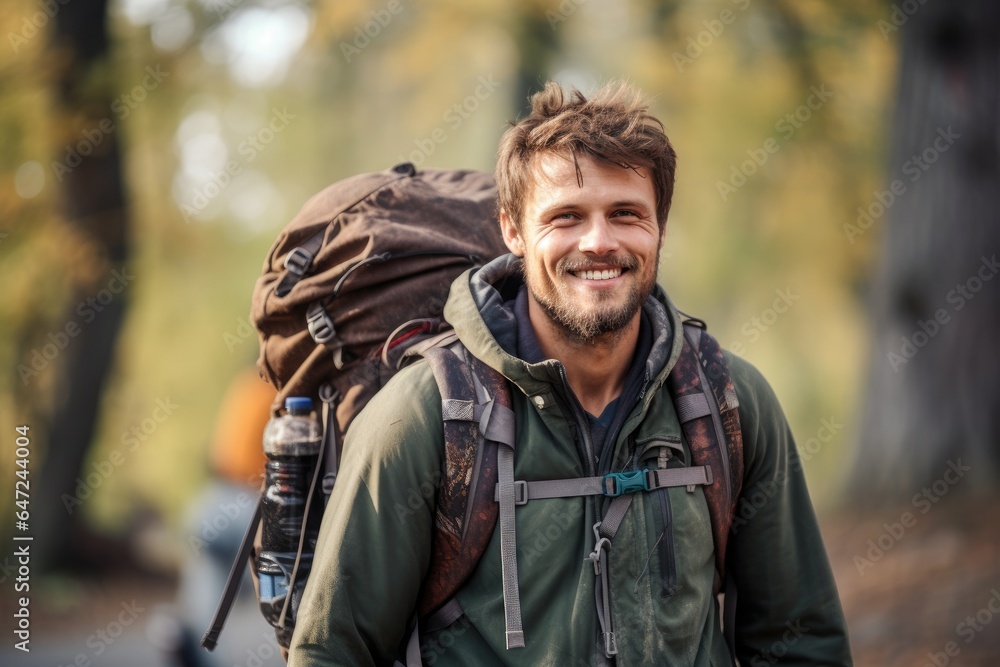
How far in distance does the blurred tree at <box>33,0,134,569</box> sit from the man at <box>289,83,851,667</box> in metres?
8.48

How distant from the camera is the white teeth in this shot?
9.18ft

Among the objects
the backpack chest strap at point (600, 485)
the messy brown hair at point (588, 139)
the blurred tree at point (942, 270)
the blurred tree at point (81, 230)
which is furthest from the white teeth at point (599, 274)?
the blurred tree at point (81, 230)

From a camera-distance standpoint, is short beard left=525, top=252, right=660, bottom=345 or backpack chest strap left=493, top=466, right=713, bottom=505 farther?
short beard left=525, top=252, right=660, bottom=345

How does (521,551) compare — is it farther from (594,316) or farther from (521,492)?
(594,316)

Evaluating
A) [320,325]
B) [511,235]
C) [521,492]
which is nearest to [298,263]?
[320,325]

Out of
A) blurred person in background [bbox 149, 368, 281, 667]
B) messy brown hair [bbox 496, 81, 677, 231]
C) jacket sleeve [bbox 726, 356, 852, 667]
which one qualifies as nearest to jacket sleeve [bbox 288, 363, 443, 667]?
messy brown hair [bbox 496, 81, 677, 231]

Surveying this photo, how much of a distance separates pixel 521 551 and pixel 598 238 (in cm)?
87

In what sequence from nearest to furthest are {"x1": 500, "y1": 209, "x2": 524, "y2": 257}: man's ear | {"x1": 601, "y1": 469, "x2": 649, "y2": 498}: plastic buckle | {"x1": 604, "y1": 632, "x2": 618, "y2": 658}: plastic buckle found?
{"x1": 604, "y1": 632, "x2": 618, "y2": 658}: plastic buckle < {"x1": 601, "y1": 469, "x2": 649, "y2": 498}: plastic buckle < {"x1": 500, "y1": 209, "x2": 524, "y2": 257}: man's ear

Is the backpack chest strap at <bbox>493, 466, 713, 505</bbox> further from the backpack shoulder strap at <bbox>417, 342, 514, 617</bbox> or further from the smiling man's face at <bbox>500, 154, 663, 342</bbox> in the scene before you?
the smiling man's face at <bbox>500, 154, 663, 342</bbox>

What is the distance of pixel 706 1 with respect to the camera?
1320cm

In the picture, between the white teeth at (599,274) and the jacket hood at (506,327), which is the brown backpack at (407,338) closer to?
the jacket hood at (506,327)

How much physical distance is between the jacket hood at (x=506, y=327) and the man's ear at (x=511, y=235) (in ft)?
0.17

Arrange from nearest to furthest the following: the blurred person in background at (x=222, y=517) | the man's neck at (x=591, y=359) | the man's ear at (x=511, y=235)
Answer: the man's neck at (x=591, y=359) → the man's ear at (x=511, y=235) → the blurred person in background at (x=222, y=517)

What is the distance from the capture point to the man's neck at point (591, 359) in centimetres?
285
